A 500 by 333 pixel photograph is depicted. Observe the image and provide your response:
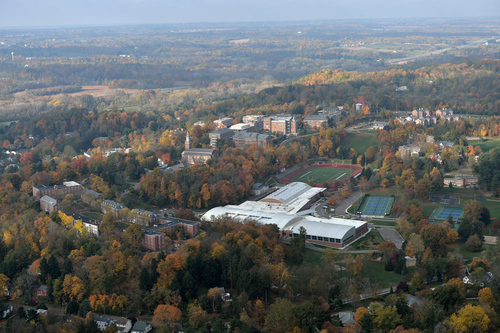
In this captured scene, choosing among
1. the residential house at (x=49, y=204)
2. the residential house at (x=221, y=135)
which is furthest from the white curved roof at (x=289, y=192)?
the residential house at (x=49, y=204)

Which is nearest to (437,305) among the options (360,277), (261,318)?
(360,277)

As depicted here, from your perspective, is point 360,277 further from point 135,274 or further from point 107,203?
point 107,203

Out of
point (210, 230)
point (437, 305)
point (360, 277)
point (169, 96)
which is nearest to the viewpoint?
point (437, 305)

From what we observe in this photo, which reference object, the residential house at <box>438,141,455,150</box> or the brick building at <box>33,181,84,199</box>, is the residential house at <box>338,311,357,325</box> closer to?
the brick building at <box>33,181,84,199</box>

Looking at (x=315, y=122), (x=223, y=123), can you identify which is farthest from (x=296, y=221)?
(x=223, y=123)

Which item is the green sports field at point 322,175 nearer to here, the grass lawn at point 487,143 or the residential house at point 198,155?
the residential house at point 198,155
